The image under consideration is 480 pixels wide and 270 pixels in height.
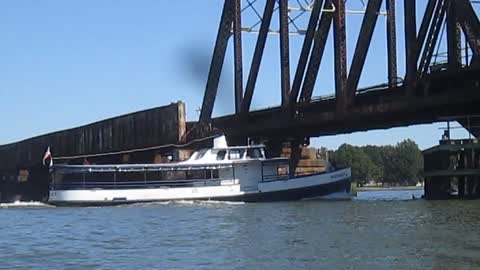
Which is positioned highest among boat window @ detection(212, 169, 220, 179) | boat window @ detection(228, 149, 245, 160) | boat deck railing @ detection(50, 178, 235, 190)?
boat window @ detection(228, 149, 245, 160)

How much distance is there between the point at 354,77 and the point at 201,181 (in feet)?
49.4

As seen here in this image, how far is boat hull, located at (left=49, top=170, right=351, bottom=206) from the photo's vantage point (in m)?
64.9

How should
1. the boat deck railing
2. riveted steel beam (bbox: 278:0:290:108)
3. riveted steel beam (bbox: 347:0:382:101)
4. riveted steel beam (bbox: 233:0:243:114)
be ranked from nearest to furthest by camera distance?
1. riveted steel beam (bbox: 347:0:382:101)
2. the boat deck railing
3. riveted steel beam (bbox: 278:0:290:108)
4. riveted steel beam (bbox: 233:0:243:114)

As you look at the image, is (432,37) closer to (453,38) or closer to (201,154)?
(453,38)

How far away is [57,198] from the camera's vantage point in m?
65.2

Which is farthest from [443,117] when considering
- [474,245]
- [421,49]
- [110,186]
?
[474,245]

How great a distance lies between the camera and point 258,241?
94.9 feet

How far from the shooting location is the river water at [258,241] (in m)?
23.3

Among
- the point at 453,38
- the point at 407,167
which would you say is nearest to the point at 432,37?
the point at 453,38

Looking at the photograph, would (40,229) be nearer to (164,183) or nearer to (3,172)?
(164,183)

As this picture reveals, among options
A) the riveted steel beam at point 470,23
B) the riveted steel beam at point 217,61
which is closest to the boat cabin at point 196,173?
the riveted steel beam at point 217,61

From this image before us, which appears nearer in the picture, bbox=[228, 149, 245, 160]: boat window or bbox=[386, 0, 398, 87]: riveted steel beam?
bbox=[386, 0, 398, 87]: riveted steel beam

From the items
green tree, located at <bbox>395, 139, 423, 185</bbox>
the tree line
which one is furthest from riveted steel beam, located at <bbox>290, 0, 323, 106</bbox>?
green tree, located at <bbox>395, 139, 423, 185</bbox>

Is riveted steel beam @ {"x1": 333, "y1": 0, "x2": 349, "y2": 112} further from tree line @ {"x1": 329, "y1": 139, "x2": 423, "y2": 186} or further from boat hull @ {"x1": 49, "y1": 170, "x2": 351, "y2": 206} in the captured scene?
tree line @ {"x1": 329, "y1": 139, "x2": 423, "y2": 186}
